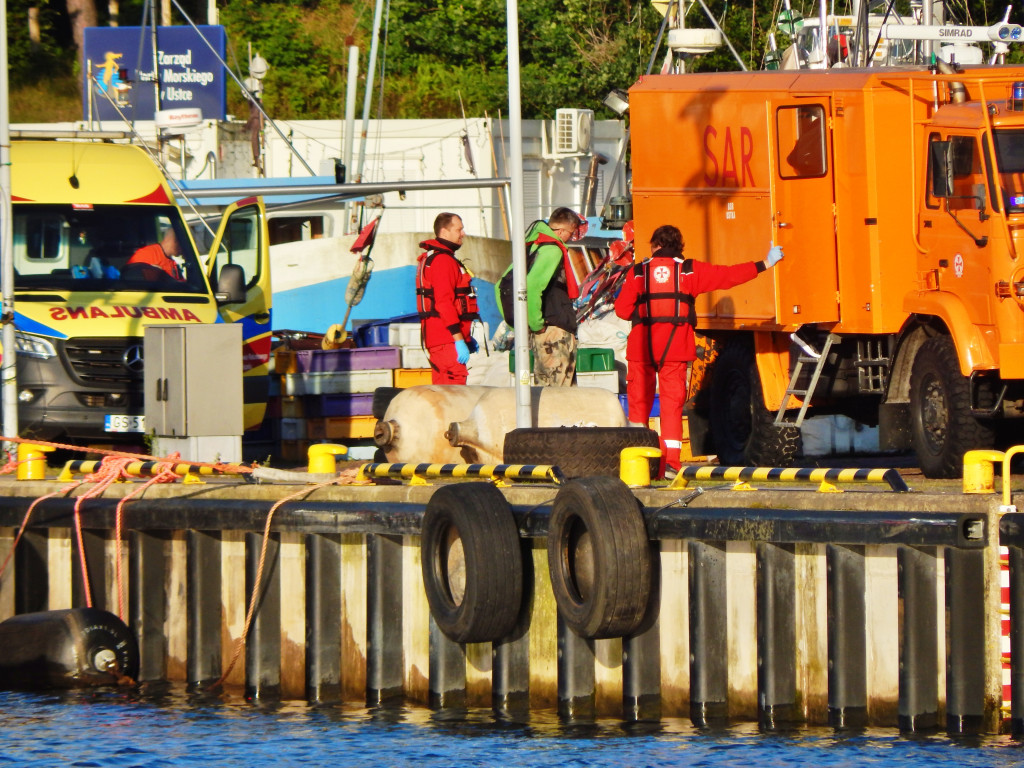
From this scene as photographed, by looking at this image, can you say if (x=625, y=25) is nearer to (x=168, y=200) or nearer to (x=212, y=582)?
(x=168, y=200)

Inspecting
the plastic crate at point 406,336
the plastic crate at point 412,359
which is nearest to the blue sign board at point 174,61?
the plastic crate at point 406,336

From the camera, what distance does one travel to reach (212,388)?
11.2 m

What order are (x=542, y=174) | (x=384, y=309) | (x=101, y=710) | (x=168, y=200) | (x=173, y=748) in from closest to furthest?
(x=173, y=748), (x=101, y=710), (x=168, y=200), (x=384, y=309), (x=542, y=174)

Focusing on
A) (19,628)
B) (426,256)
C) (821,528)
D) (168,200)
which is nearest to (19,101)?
(168,200)

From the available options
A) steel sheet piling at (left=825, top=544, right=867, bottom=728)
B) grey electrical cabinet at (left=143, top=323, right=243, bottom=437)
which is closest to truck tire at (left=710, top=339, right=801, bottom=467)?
grey electrical cabinet at (left=143, top=323, right=243, bottom=437)

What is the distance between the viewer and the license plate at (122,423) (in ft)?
42.1

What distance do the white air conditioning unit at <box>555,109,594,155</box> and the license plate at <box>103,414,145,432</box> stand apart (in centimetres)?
1481

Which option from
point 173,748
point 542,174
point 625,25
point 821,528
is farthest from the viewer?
point 625,25

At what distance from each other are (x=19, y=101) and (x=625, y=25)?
15.9 m

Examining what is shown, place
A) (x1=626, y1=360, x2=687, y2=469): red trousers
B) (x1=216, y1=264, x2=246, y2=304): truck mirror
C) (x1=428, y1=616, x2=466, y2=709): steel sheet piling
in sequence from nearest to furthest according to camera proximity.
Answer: (x1=428, y1=616, x2=466, y2=709): steel sheet piling → (x1=626, y1=360, x2=687, y2=469): red trousers → (x1=216, y1=264, x2=246, y2=304): truck mirror

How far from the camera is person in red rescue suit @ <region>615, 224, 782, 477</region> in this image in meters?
11.4

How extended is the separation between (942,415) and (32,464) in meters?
6.18

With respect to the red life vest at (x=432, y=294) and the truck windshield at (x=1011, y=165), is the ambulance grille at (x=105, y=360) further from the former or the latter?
the truck windshield at (x=1011, y=165)

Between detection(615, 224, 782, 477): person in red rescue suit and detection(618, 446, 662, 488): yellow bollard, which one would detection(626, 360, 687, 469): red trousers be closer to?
detection(615, 224, 782, 477): person in red rescue suit
